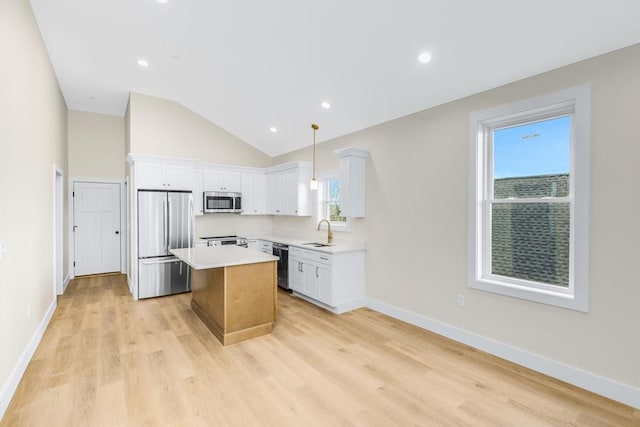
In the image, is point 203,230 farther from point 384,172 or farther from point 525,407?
point 525,407

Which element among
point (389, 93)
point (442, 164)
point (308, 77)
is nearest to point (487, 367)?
point (442, 164)

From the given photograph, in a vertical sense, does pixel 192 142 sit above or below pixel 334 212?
above

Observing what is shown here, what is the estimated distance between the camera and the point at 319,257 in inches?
178

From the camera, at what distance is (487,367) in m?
2.89

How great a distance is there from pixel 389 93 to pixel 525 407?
133 inches

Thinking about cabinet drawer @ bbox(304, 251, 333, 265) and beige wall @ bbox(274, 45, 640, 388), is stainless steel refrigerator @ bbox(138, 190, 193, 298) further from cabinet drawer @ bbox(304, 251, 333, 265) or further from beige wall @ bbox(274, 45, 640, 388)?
beige wall @ bbox(274, 45, 640, 388)

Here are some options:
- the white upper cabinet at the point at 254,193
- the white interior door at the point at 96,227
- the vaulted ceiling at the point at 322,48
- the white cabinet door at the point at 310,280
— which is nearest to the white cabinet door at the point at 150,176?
the vaulted ceiling at the point at 322,48

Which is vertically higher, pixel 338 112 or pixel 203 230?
pixel 338 112

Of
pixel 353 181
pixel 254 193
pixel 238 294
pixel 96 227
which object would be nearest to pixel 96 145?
pixel 96 227

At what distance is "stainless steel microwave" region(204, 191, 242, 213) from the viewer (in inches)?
236

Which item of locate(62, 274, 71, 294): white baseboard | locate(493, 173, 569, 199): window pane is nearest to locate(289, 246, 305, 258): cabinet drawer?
locate(493, 173, 569, 199): window pane

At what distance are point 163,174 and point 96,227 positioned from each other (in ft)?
8.66

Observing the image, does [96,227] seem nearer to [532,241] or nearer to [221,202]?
[221,202]

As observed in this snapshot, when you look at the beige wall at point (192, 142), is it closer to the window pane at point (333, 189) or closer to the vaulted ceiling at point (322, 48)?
the vaulted ceiling at point (322, 48)
